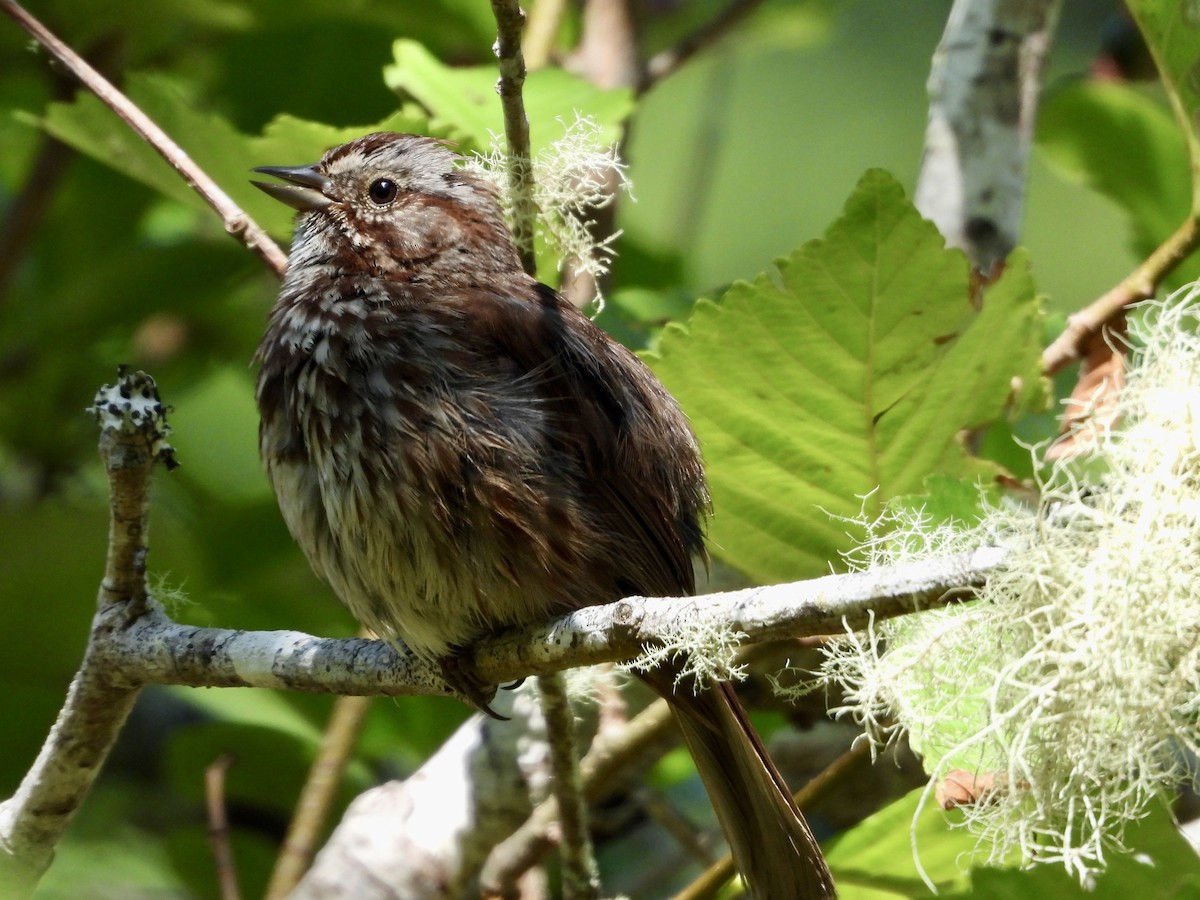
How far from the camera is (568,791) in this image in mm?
2465

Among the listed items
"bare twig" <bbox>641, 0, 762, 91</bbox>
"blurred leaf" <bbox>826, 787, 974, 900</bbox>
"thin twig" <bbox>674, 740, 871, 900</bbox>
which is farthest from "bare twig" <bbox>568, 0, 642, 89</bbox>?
"blurred leaf" <bbox>826, 787, 974, 900</bbox>

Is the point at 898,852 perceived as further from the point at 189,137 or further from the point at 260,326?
the point at 260,326

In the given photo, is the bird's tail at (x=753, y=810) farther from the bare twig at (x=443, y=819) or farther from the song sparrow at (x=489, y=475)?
the bare twig at (x=443, y=819)

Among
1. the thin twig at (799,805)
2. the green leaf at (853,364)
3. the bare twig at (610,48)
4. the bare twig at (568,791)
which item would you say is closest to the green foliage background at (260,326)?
the green leaf at (853,364)

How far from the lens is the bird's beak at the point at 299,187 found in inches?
116

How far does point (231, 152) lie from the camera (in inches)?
115

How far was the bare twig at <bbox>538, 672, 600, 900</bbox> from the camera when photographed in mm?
2402

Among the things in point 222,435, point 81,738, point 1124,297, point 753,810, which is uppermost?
point 222,435

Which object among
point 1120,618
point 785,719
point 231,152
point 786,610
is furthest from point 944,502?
point 231,152

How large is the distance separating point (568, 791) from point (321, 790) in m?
0.73

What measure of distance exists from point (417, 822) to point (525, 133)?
1.40 meters

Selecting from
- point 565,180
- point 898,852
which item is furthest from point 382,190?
point 898,852

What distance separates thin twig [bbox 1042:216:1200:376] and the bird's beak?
143 cm

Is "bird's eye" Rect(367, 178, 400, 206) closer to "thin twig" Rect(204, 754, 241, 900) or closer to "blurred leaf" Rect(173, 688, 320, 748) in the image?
"blurred leaf" Rect(173, 688, 320, 748)
